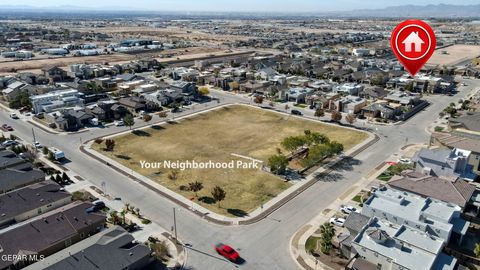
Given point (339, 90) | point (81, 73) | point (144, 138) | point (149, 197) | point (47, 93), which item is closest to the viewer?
point (149, 197)

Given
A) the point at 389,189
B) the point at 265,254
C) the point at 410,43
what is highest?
the point at 410,43

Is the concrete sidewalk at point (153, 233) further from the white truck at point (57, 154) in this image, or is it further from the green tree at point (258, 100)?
the green tree at point (258, 100)

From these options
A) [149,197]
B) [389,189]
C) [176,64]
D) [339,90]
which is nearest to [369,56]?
[339,90]

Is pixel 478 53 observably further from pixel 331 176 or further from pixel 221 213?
pixel 221 213

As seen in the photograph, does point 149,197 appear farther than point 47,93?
No

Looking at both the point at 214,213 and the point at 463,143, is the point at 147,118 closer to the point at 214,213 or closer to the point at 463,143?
the point at 214,213

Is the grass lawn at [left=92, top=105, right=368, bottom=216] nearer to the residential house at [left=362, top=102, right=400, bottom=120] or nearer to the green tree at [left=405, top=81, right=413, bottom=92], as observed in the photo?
the residential house at [left=362, top=102, right=400, bottom=120]

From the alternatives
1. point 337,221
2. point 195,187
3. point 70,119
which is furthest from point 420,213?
point 70,119
